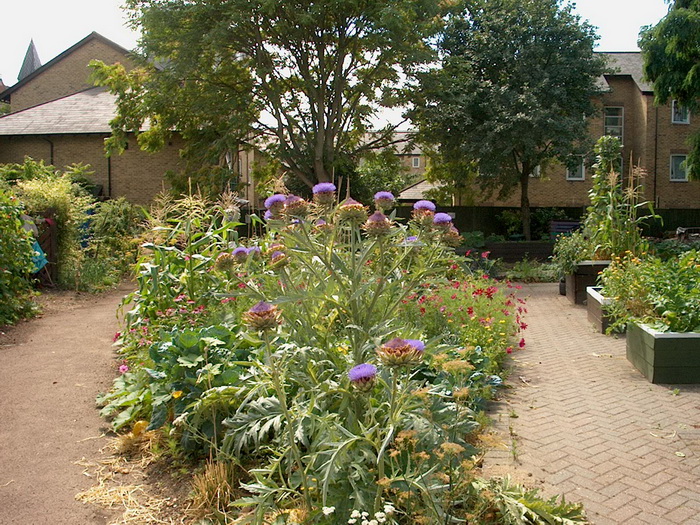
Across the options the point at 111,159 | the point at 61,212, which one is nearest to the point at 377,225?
the point at 61,212

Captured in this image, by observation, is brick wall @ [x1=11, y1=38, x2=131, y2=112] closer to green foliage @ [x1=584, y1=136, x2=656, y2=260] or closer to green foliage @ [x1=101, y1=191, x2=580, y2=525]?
green foliage @ [x1=584, y1=136, x2=656, y2=260]

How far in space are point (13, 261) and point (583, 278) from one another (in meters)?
9.21

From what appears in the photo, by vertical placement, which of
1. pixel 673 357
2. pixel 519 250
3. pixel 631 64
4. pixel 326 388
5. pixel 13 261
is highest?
pixel 631 64

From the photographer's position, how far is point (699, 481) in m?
3.47

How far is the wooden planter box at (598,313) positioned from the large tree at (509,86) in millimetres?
12141

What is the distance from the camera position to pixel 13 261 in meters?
9.07

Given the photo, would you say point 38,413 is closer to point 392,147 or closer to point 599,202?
point 599,202

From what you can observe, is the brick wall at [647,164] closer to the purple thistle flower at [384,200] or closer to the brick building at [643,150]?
the brick building at [643,150]

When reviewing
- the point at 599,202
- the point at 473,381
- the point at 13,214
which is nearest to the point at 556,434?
the point at 473,381

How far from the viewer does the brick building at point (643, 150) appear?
Answer: 30234 mm

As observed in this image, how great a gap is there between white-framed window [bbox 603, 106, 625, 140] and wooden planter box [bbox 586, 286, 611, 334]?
2570cm

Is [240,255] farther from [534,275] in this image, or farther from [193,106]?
[193,106]

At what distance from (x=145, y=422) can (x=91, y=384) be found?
1.56m

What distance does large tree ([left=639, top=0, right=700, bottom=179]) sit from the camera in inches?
795
